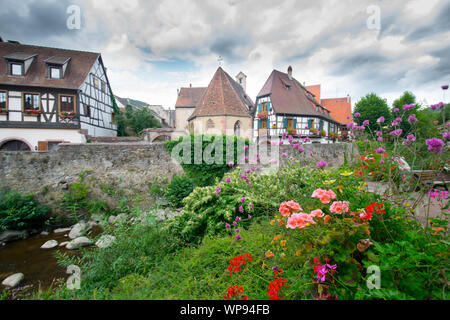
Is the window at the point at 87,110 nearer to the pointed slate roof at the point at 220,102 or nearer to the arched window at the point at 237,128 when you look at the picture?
the pointed slate roof at the point at 220,102

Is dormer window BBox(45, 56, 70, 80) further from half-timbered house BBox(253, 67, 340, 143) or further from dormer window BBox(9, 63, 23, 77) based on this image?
half-timbered house BBox(253, 67, 340, 143)

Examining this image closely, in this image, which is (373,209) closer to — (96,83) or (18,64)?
(96,83)

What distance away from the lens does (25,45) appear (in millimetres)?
13867

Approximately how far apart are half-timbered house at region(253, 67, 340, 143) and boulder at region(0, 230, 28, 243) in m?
15.7

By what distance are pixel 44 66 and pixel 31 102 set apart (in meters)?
2.81

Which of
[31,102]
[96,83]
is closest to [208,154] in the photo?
[31,102]

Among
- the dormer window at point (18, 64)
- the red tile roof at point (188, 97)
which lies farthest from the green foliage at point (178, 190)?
the red tile roof at point (188, 97)

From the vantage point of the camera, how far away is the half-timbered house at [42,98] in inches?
468

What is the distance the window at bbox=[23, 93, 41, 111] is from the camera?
12.1m

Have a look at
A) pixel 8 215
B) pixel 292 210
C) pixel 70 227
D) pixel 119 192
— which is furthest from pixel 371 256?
pixel 8 215

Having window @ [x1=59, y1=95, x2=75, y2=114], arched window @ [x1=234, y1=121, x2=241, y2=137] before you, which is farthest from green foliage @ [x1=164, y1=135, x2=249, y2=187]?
window @ [x1=59, y1=95, x2=75, y2=114]

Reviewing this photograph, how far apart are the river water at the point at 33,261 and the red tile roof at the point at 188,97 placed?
29120mm

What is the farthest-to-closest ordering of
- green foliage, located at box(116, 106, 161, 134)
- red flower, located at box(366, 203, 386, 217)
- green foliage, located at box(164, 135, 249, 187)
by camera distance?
green foliage, located at box(116, 106, 161, 134) → green foliage, located at box(164, 135, 249, 187) → red flower, located at box(366, 203, 386, 217)
